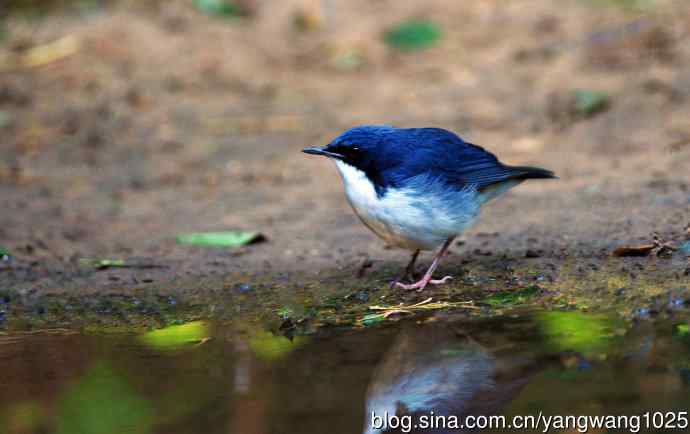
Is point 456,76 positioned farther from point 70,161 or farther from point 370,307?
point 370,307

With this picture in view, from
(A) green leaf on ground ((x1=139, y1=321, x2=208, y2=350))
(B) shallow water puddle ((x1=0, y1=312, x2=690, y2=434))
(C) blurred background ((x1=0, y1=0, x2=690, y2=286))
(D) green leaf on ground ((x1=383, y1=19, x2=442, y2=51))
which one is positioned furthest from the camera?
(D) green leaf on ground ((x1=383, y1=19, x2=442, y2=51))

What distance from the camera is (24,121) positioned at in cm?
955

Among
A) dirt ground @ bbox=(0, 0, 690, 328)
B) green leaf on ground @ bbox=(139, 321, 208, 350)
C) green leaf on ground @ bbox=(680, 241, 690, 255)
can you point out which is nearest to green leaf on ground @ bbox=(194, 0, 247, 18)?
dirt ground @ bbox=(0, 0, 690, 328)

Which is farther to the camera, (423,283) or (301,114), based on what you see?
(301,114)

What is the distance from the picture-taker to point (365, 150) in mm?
4938

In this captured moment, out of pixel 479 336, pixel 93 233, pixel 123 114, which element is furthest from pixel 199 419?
pixel 123 114

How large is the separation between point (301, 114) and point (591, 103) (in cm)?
291

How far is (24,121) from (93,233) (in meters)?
2.91

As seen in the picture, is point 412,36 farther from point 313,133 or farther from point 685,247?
point 685,247

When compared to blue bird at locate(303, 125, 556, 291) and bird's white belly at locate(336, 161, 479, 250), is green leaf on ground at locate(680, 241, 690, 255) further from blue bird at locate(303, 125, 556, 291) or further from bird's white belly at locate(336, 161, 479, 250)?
bird's white belly at locate(336, 161, 479, 250)

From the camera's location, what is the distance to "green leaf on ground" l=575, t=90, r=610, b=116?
8664mm

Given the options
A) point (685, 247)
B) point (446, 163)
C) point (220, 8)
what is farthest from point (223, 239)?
point (220, 8)

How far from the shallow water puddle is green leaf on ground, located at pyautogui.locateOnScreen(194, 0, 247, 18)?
7587 mm

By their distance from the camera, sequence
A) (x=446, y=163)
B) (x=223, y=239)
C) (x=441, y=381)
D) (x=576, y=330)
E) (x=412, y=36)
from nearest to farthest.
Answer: (x=441, y=381)
(x=576, y=330)
(x=446, y=163)
(x=223, y=239)
(x=412, y=36)
